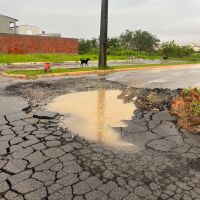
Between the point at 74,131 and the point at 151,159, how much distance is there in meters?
1.87

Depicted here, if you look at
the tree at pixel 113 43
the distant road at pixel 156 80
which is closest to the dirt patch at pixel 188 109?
the distant road at pixel 156 80

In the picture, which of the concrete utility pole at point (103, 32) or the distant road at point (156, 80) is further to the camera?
the concrete utility pole at point (103, 32)

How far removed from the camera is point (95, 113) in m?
7.46

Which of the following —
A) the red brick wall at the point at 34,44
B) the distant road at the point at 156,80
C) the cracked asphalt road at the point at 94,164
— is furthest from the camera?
the red brick wall at the point at 34,44

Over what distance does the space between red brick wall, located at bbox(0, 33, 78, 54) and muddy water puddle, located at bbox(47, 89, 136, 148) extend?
83.5 feet

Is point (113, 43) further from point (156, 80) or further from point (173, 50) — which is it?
point (156, 80)

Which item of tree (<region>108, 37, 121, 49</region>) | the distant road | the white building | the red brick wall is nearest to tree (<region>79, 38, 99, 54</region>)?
tree (<region>108, 37, 121, 49</region>)

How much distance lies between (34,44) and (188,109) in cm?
3041

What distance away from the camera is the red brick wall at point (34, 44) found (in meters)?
33.0

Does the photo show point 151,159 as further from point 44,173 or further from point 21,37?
point 21,37

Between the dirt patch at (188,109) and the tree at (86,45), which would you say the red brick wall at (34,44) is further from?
the dirt patch at (188,109)

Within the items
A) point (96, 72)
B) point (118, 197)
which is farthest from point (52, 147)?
point (96, 72)

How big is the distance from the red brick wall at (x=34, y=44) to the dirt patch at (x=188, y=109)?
2767 cm

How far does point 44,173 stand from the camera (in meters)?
4.12
